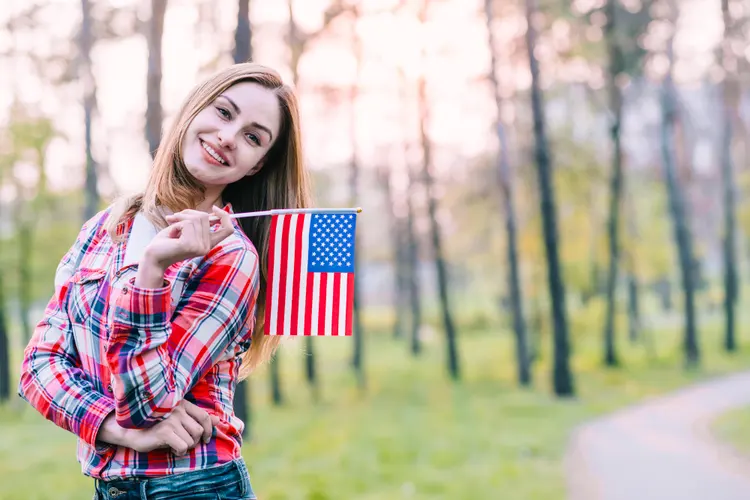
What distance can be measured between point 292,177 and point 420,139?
62.2ft

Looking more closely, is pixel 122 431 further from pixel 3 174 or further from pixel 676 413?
pixel 3 174

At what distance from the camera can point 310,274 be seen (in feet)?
8.18

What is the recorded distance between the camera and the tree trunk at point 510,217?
18.8m

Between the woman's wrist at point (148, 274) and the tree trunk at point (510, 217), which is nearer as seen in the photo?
the woman's wrist at point (148, 274)

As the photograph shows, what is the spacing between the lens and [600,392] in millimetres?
17656

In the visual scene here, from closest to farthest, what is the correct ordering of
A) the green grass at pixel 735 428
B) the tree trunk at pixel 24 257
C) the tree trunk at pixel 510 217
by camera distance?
the green grass at pixel 735 428 < the tree trunk at pixel 24 257 < the tree trunk at pixel 510 217

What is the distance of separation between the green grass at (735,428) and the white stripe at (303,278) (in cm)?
951

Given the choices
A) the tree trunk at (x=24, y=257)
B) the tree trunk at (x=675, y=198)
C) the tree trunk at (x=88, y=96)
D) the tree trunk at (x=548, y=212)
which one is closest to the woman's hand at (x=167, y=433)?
the tree trunk at (x=88, y=96)

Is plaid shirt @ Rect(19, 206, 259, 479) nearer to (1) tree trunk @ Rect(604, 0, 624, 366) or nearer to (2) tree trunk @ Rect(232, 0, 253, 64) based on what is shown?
(2) tree trunk @ Rect(232, 0, 253, 64)

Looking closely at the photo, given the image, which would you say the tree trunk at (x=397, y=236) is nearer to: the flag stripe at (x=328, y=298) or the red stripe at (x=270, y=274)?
the flag stripe at (x=328, y=298)

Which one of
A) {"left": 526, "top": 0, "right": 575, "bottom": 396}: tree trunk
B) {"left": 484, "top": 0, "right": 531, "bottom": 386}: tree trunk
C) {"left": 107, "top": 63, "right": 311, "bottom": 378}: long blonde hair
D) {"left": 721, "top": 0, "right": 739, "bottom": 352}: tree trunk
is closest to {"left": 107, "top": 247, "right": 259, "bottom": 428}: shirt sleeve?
{"left": 107, "top": 63, "right": 311, "bottom": 378}: long blonde hair

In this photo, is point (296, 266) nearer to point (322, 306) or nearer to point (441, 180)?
point (322, 306)

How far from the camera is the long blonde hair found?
2.11 metres

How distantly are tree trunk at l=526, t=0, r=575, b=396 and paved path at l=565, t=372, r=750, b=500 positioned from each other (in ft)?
7.49
